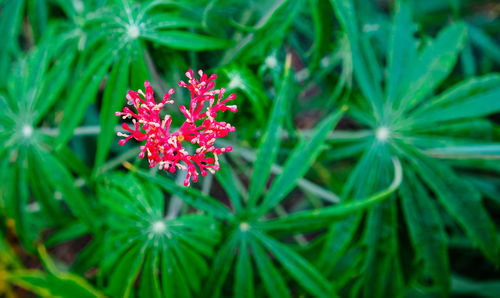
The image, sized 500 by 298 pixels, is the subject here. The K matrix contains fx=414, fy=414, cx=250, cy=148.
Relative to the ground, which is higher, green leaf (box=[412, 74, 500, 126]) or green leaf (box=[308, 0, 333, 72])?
green leaf (box=[308, 0, 333, 72])

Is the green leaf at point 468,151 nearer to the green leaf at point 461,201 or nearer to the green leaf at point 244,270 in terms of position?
the green leaf at point 461,201

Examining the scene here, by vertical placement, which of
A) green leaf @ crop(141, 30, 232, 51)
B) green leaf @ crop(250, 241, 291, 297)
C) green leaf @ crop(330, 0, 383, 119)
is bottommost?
green leaf @ crop(250, 241, 291, 297)

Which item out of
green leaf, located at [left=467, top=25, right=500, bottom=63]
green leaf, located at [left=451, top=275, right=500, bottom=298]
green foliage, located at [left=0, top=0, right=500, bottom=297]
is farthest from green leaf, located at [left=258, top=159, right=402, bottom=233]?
Result: green leaf, located at [left=467, top=25, right=500, bottom=63]

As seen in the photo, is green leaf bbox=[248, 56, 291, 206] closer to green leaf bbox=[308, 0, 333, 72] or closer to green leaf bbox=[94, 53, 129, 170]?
green leaf bbox=[308, 0, 333, 72]

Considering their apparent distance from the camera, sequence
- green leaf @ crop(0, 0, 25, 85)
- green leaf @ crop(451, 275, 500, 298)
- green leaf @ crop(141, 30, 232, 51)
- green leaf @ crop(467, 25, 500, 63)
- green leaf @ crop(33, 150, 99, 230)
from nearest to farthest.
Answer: green leaf @ crop(141, 30, 232, 51) → green leaf @ crop(33, 150, 99, 230) → green leaf @ crop(0, 0, 25, 85) → green leaf @ crop(451, 275, 500, 298) → green leaf @ crop(467, 25, 500, 63)

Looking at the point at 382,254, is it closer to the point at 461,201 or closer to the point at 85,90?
the point at 461,201

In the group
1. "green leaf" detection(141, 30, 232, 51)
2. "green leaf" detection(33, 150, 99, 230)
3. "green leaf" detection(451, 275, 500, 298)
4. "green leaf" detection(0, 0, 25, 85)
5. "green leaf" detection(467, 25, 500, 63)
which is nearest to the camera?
"green leaf" detection(141, 30, 232, 51)
